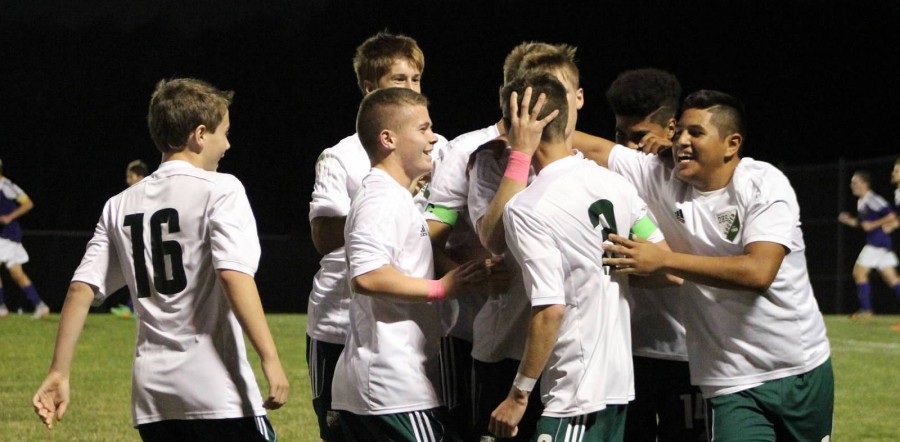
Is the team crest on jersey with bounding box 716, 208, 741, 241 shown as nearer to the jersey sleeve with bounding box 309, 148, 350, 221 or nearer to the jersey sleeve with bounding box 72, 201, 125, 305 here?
the jersey sleeve with bounding box 309, 148, 350, 221

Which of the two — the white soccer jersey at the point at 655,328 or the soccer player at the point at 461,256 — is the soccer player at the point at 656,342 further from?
the soccer player at the point at 461,256

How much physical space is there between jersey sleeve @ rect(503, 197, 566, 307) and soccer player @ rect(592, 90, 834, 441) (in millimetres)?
715

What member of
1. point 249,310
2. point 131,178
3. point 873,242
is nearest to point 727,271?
point 249,310

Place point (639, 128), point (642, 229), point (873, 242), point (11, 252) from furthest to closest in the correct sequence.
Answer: point (873, 242) → point (11, 252) → point (639, 128) → point (642, 229)

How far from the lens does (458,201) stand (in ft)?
13.6

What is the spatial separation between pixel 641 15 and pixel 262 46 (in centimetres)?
1070

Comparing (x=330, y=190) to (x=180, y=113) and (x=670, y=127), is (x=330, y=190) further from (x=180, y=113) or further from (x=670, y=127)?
(x=670, y=127)

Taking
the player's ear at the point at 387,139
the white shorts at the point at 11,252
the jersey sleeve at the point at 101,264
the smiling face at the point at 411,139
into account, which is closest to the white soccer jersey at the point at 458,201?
the smiling face at the point at 411,139

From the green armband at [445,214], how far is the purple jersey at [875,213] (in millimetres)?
14232

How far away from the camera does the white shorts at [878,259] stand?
16875mm

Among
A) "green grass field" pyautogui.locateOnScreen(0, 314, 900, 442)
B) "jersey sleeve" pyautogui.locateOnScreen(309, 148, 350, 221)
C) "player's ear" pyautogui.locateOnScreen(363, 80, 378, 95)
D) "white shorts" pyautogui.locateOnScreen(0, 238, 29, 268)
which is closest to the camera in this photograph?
"jersey sleeve" pyautogui.locateOnScreen(309, 148, 350, 221)

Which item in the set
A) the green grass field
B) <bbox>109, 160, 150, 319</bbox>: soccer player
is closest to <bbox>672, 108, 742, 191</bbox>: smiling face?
the green grass field

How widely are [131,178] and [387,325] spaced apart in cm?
1268

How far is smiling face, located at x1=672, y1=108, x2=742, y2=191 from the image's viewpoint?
13.8ft
